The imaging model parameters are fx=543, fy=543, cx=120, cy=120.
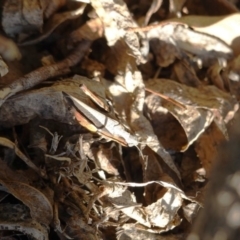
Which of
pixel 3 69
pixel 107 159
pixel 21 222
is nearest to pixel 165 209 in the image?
pixel 107 159

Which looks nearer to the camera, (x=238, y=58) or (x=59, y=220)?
(x=59, y=220)

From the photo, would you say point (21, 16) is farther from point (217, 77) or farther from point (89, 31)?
point (217, 77)

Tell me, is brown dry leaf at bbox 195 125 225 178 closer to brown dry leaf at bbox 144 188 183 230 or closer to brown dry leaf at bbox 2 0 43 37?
brown dry leaf at bbox 144 188 183 230

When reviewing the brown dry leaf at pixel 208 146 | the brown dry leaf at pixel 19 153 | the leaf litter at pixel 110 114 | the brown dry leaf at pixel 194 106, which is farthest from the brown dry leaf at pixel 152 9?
the brown dry leaf at pixel 19 153

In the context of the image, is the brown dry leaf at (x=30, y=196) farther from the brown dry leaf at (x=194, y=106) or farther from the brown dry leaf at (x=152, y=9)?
the brown dry leaf at (x=152, y=9)

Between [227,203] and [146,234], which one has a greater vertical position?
[227,203]

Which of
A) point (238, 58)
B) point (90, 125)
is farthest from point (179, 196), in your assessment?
point (238, 58)

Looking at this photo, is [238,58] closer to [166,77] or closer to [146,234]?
[166,77]

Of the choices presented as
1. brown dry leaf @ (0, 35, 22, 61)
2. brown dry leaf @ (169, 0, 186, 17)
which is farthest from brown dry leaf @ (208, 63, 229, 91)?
brown dry leaf @ (0, 35, 22, 61)
